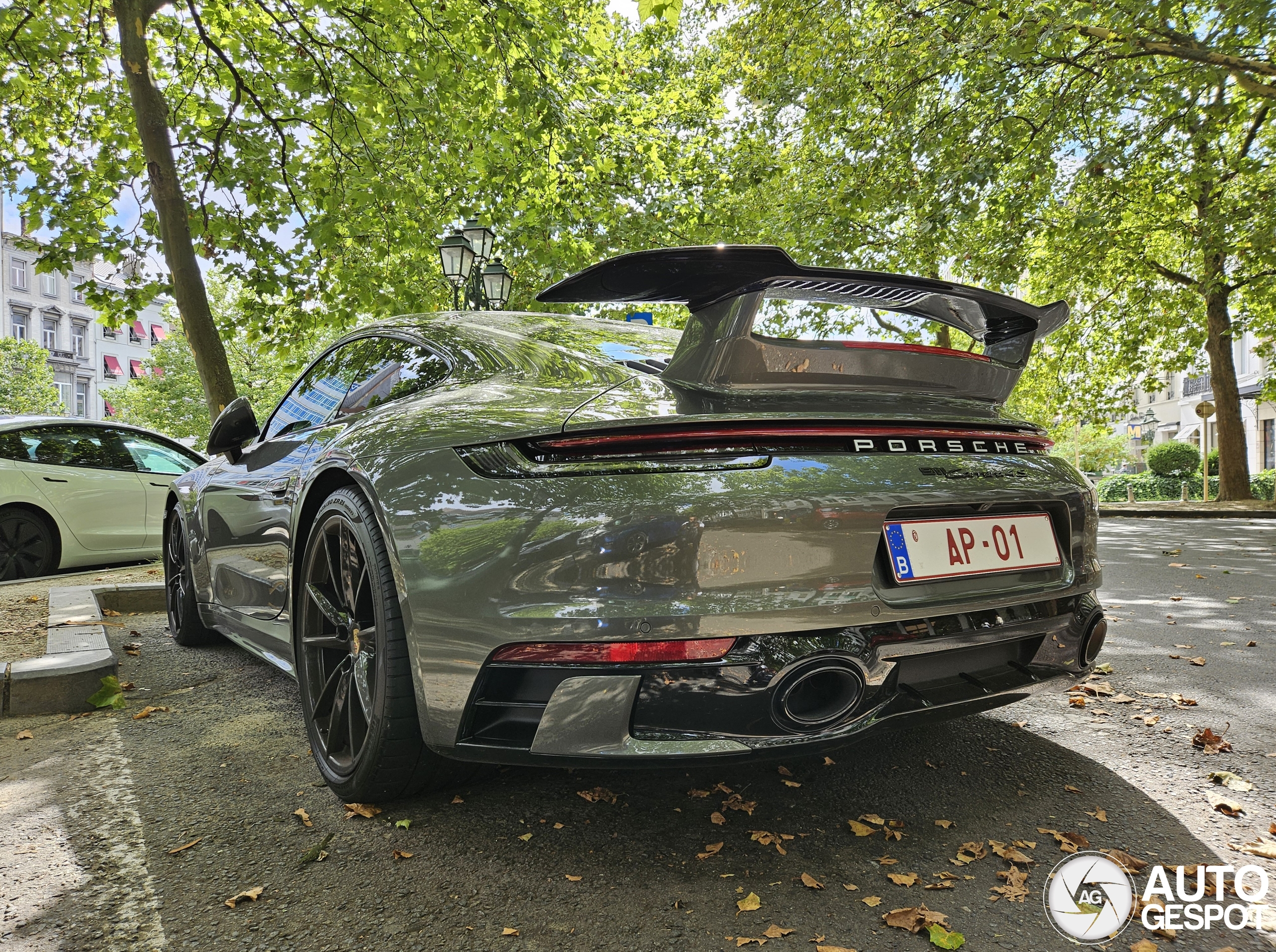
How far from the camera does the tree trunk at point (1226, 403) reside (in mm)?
18109

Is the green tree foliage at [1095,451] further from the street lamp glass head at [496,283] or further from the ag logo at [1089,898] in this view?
the ag logo at [1089,898]

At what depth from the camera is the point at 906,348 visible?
224 cm

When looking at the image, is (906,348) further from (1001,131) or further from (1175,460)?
(1175,460)

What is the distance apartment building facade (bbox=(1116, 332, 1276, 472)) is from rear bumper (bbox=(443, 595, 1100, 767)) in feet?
71.1

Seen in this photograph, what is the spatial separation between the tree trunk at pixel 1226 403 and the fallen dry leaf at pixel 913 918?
795 inches

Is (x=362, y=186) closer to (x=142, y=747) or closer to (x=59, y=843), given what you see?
(x=142, y=747)

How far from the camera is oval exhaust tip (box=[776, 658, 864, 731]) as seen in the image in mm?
1806

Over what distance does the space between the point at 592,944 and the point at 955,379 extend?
1654 millimetres

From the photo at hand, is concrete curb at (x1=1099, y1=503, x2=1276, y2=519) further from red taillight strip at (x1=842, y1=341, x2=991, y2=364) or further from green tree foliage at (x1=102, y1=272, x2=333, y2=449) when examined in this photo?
green tree foliage at (x1=102, y1=272, x2=333, y2=449)

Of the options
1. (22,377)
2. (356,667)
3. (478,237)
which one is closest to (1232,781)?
(356,667)

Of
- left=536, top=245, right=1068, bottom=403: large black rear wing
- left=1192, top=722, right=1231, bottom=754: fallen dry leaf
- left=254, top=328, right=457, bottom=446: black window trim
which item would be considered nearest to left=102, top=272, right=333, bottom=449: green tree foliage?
left=254, top=328, right=457, bottom=446: black window trim

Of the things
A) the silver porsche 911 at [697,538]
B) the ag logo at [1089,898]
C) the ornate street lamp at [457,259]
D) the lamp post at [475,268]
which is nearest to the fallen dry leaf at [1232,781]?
the silver porsche 911 at [697,538]

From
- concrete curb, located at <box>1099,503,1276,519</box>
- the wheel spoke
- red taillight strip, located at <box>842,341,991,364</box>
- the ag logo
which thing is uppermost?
red taillight strip, located at <box>842,341,991,364</box>

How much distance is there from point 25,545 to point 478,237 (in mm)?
6235
